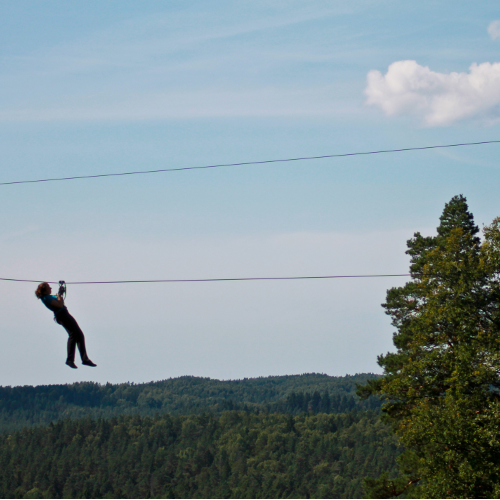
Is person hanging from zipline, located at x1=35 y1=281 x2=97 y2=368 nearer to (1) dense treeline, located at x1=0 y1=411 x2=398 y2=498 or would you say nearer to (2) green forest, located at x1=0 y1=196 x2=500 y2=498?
(2) green forest, located at x1=0 y1=196 x2=500 y2=498

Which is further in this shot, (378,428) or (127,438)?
(127,438)

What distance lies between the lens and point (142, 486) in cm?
15788

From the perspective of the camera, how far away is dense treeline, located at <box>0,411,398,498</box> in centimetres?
14512

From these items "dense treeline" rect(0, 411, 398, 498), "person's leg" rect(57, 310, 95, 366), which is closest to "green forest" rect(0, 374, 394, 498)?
"dense treeline" rect(0, 411, 398, 498)

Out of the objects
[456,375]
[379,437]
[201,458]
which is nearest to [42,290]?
[456,375]

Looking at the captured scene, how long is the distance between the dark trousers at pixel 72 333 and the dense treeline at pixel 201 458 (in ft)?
410

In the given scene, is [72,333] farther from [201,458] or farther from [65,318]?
[201,458]

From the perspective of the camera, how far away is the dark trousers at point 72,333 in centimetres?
1417

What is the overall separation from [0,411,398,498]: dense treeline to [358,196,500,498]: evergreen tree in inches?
4374

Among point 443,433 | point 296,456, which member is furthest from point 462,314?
point 296,456

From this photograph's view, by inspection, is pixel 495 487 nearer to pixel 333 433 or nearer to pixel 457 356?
pixel 457 356

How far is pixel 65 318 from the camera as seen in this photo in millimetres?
14164

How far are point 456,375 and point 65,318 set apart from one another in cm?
1612

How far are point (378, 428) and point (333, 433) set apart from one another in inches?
435
